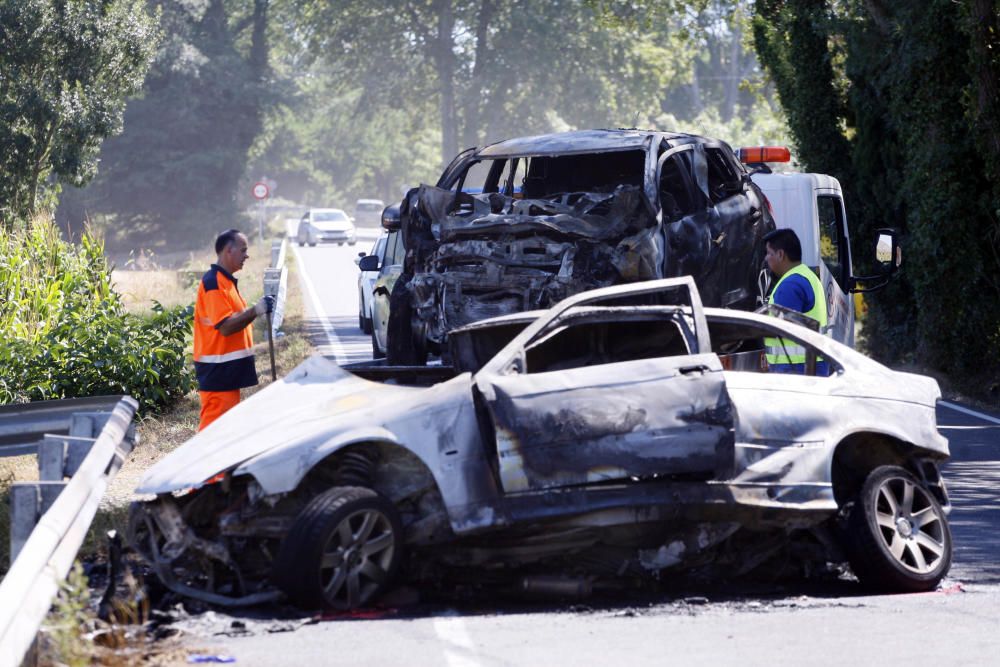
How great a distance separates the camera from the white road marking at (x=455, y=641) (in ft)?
19.0

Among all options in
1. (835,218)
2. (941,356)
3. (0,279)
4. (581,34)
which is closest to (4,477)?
(0,279)

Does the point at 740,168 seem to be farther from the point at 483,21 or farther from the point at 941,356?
the point at 483,21

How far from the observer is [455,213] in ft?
35.1

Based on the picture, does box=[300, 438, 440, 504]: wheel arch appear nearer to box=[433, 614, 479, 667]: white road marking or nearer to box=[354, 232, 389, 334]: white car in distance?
box=[433, 614, 479, 667]: white road marking

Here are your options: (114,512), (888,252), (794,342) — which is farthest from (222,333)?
(888,252)

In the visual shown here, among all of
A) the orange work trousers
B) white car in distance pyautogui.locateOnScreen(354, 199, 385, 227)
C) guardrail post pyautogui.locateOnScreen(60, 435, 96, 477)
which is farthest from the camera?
white car in distance pyautogui.locateOnScreen(354, 199, 385, 227)

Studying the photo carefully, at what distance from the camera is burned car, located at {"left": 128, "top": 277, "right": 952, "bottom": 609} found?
260 inches

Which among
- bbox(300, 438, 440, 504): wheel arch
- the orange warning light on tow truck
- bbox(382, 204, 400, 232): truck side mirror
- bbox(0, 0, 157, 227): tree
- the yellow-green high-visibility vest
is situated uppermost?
bbox(0, 0, 157, 227): tree

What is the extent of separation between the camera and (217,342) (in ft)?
31.7

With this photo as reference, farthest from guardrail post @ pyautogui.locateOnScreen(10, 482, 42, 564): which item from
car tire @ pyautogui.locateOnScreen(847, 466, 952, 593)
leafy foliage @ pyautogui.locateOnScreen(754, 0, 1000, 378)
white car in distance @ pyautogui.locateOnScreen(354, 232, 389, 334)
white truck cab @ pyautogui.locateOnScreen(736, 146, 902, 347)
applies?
white car in distance @ pyautogui.locateOnScreen(354, 232, 389, 334)

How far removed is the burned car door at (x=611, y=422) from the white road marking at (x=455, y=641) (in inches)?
25.8

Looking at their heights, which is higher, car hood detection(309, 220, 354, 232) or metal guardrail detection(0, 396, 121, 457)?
car hood detection(309, 220, 354, 232)

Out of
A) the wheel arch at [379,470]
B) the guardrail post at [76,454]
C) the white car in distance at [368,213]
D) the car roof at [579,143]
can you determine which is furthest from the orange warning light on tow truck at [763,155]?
the white car in distance at [368,213]

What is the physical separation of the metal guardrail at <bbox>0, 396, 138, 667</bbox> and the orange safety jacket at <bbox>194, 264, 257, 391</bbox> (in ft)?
5.70
